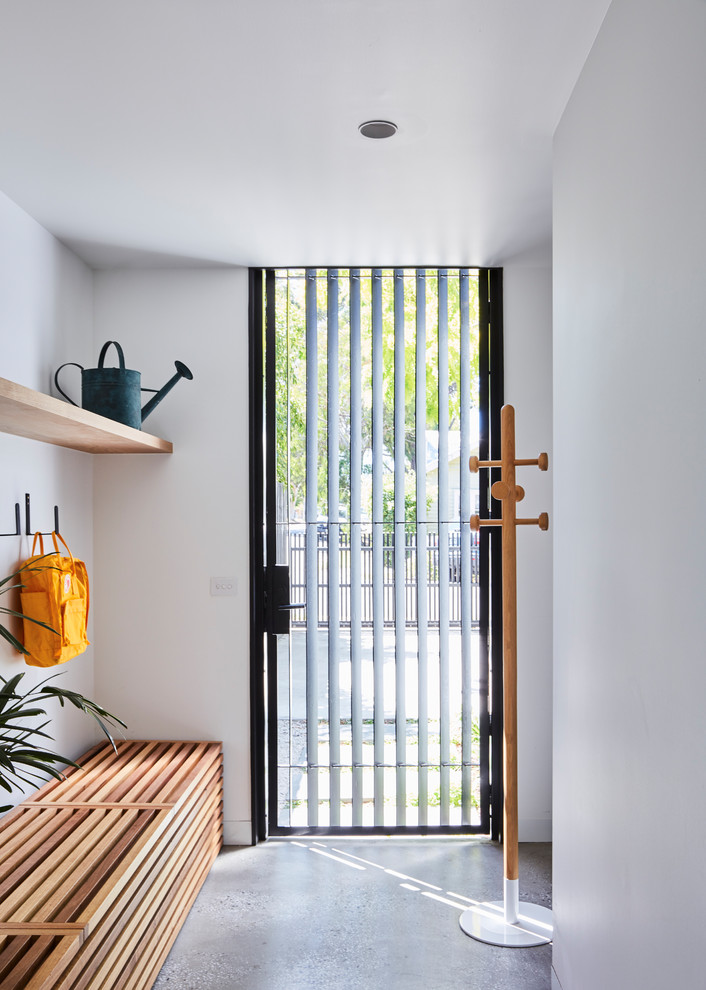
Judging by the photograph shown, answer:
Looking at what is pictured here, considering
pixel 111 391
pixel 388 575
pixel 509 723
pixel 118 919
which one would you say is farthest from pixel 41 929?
pixel 388 575

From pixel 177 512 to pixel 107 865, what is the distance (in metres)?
1.61

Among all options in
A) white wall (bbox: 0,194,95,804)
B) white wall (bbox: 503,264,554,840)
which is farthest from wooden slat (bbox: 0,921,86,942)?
white wall (bbox: 503,264,554,840)

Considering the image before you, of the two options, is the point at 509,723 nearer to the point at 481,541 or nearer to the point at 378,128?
the point at 481,541

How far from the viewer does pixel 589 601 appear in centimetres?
185

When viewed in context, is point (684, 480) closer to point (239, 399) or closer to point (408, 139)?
point (408, 139)

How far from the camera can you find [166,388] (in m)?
3.17

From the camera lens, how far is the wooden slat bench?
1.71 meters

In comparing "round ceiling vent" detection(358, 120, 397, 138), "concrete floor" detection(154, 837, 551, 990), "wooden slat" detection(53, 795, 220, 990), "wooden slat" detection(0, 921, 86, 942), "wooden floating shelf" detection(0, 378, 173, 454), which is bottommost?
"concrete floor" detection(154, 837, 551, 990)

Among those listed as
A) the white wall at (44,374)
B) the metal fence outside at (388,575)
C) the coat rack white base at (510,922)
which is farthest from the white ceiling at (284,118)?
the coat rack white base at (510,922)

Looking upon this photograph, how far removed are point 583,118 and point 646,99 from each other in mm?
502

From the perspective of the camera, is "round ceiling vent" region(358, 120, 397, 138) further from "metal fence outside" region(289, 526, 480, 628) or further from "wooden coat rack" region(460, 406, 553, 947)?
"metal fence outside" region(289, 526, 480, 628)

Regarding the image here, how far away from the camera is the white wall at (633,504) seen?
3.97ft

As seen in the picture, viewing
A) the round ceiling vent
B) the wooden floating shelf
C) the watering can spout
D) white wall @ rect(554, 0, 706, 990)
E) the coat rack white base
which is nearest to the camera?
white wall @ rect(554, 0, 706, 990)

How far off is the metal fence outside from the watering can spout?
0.81 meters
